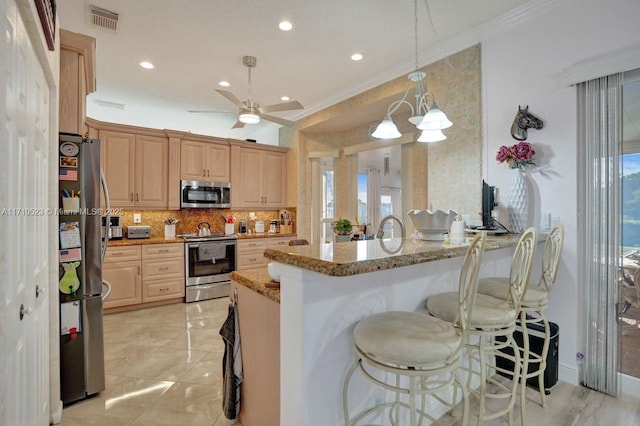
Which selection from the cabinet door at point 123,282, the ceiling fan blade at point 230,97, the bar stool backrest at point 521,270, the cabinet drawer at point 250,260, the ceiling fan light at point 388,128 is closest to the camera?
the bar stool backrest at point 521,270

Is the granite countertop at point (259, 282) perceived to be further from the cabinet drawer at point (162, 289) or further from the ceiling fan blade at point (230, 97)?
the cabinet drawer at point (162, 289)

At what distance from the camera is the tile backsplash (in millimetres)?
4836

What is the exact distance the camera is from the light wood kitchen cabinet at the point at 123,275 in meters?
3.97

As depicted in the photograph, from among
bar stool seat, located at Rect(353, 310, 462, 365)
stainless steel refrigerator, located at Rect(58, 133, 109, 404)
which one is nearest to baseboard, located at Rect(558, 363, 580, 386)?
bar stool seat, located at Rect(353, 310, 462, 365)

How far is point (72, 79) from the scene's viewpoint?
2.04 meters

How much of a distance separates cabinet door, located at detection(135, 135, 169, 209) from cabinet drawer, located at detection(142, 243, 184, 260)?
2.15 feet

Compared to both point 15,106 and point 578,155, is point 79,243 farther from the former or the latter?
point 578,155

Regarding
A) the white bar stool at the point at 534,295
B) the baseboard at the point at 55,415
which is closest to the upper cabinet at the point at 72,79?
the baseboard at the point at 55,415

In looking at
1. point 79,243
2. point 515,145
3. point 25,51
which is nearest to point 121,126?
point 79,243

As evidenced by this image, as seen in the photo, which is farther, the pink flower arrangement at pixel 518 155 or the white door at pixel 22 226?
the pink flower arrangement at pixel 518 155

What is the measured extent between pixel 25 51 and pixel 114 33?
2.21 meters

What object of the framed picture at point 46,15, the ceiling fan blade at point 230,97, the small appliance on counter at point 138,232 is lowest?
the small appliance on counter at point 138,232

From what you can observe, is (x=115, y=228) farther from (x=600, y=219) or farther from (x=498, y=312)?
(x=600, y=219)

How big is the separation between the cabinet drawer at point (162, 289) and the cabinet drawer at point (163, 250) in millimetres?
351
